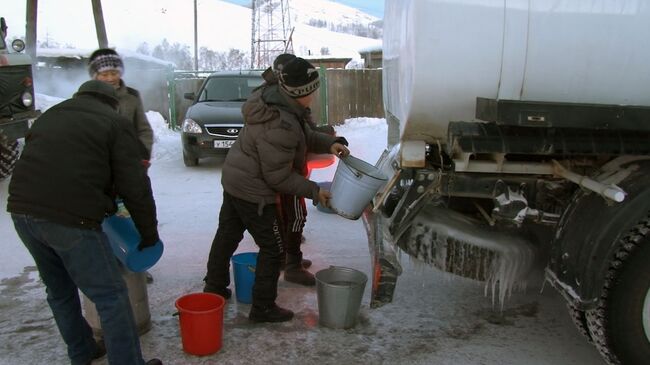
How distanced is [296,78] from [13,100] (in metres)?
5.37

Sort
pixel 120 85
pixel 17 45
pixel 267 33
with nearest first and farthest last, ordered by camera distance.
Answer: pixel 120 85, pixel 17 45, pixel 267 33

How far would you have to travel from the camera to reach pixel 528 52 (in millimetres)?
2580

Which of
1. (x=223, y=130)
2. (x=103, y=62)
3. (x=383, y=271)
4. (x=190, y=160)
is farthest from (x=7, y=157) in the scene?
(x=383, y=271)

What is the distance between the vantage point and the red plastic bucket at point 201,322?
125 inches

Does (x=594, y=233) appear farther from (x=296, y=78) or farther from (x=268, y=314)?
(x=268, y=314)

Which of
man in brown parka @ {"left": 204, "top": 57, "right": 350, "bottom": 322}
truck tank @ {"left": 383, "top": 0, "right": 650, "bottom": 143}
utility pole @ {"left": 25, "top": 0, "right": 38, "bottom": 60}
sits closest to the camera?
truck tank @ {"left": 383, "top": 0, "right": 650, "bottom": 143}

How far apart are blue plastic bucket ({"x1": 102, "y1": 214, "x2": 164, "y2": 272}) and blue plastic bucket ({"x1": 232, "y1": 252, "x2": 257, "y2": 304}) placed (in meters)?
0.84

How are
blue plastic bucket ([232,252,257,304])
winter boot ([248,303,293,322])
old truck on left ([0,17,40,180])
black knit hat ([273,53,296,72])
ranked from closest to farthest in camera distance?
black knit hat ([273,53,296,72]), winter boot ([248,303,293,322]), blue plastic bucket ([232,252,257,304]), old truck on left ([0,17,40,180])

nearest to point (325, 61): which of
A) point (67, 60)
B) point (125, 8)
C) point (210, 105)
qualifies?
point (67, 60)

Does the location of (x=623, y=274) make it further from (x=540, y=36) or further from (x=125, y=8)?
(x=125, y=8)

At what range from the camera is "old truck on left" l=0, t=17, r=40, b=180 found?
7.05m

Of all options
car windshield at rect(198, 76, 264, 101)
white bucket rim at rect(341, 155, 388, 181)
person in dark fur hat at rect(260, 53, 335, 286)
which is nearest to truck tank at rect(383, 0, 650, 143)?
white bucket rim at rect(341, 155, 388, 181)

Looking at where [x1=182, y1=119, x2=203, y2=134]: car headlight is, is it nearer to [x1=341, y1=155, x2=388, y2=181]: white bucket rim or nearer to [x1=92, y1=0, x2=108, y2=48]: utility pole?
[x1=341, y1=155, x2=388, y2=181]: white bucket rim

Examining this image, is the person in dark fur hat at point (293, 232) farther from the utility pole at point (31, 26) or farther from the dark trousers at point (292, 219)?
the utility pole at point (31, 26)
